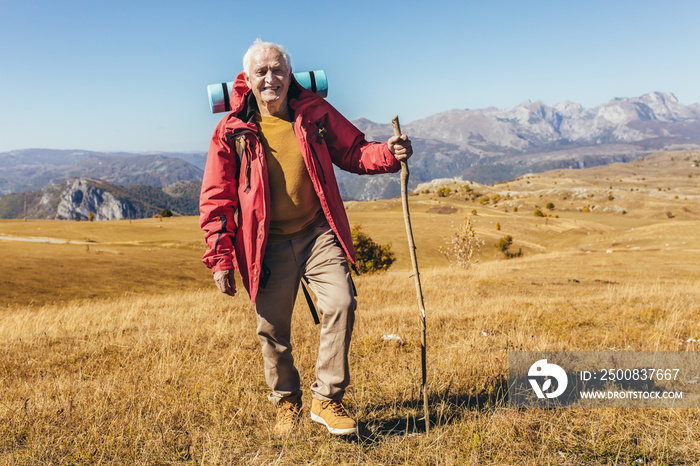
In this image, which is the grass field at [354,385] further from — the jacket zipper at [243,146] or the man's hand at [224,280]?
the jacket zipper at [243,146]

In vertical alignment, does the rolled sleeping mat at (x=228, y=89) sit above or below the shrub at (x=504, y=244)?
above

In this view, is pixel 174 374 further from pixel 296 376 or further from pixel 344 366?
pixel 344 366

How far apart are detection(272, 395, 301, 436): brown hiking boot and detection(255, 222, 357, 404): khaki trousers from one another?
58 mm

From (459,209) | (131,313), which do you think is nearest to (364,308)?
(131,313)

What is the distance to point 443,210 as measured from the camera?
105 meters

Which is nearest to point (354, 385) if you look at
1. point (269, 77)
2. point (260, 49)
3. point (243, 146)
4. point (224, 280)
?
point (224, 280)

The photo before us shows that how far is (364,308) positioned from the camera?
9664 mm

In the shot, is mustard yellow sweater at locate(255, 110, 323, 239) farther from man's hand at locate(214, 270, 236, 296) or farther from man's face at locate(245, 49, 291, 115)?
man's hand at locate(214, 270, 236, 296)

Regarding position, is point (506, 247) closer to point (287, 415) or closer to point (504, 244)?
point (504, 244)

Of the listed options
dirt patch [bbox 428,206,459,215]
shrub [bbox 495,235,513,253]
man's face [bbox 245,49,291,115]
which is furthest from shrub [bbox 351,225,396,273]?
dirt patch [bbox 428,206,459,215]

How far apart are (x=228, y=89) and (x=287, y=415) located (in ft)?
9.68

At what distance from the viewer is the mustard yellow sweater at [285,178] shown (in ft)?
12.5

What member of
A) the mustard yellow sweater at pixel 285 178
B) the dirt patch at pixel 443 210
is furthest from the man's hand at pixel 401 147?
the dirt patch at pixel 443 210

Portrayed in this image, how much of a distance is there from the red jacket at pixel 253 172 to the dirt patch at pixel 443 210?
101 metres
